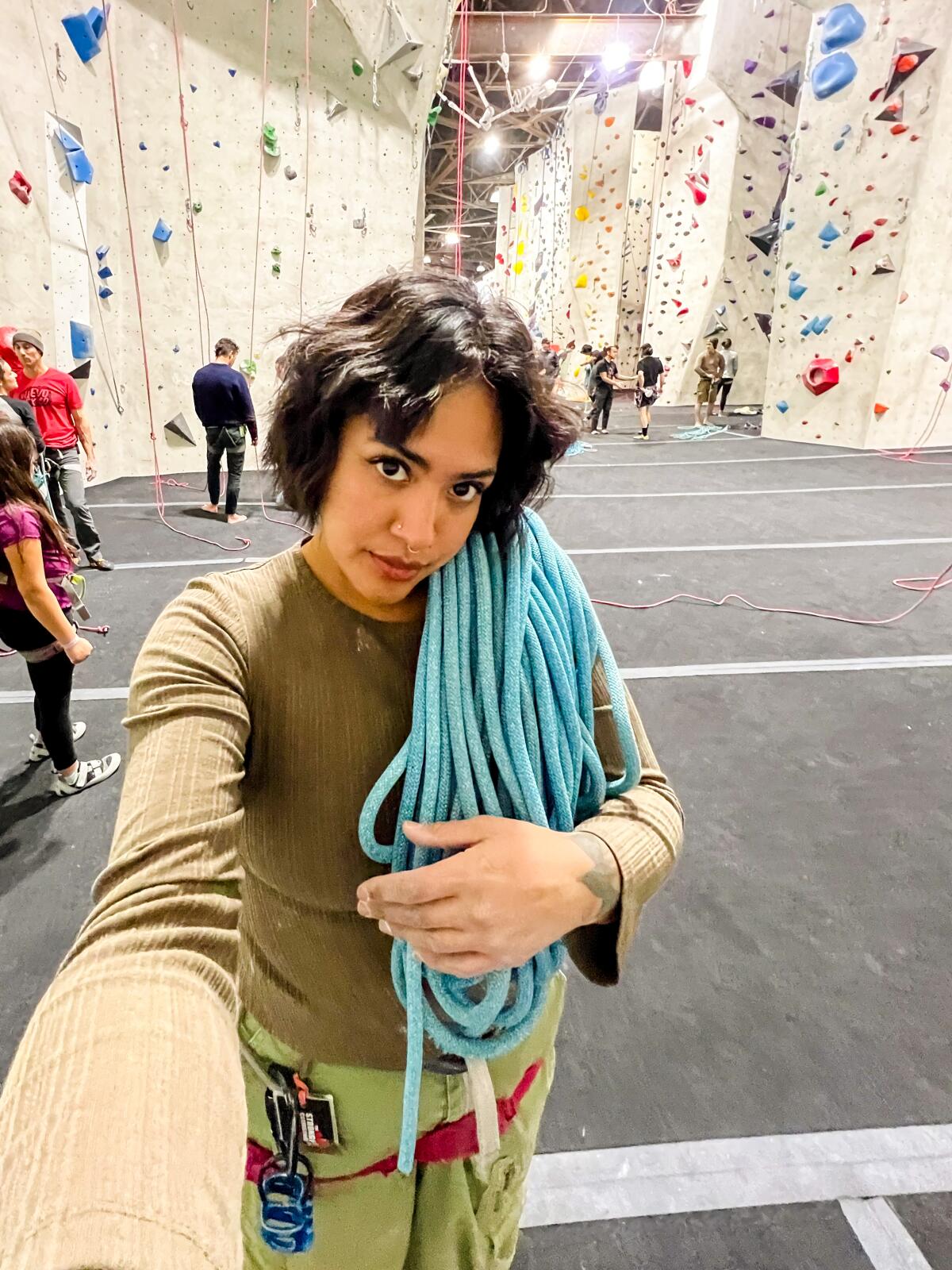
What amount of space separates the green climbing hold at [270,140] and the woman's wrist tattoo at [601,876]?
7810 mm

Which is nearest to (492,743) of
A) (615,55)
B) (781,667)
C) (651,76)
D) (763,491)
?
(781,667)

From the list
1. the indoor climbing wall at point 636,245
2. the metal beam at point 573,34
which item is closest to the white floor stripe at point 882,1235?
the indoor climbing wall at point 636,245

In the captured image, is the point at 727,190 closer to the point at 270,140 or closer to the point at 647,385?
the point at 647,385

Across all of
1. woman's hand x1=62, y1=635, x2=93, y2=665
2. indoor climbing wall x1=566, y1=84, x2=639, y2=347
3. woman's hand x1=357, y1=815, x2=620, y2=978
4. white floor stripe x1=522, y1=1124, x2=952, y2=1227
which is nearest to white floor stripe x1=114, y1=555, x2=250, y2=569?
woman's hand x1=62, y1=635, x2=93, y2=665

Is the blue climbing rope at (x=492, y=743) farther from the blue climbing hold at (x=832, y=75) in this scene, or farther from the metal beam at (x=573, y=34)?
the metal beam at (x=573, y=34)

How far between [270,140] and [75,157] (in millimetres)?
1932

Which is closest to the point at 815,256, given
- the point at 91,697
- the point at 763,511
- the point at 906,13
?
the point at 906,13

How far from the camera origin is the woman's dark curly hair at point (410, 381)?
0.62 metres

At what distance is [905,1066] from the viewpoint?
4.55 ft

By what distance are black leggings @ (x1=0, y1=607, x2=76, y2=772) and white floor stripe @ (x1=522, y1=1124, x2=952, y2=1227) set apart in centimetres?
184

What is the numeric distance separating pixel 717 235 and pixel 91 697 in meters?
12.7

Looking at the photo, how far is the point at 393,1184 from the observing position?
2.54 feet

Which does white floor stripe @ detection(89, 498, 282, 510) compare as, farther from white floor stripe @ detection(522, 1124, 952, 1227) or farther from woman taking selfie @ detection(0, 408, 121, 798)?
white floor stripe @ detection(522, 1124, 952, 1227)

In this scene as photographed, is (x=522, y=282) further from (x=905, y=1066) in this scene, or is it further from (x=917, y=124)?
(x=905, y=1066)
